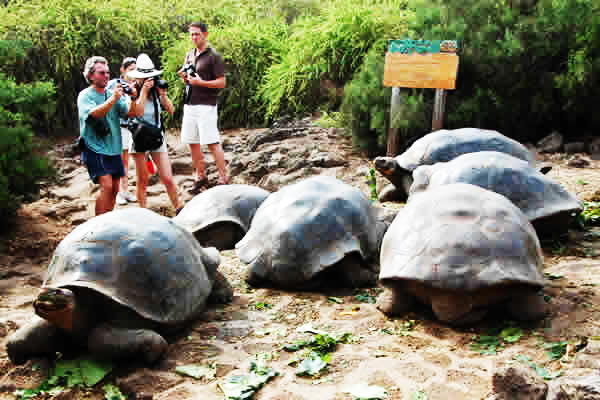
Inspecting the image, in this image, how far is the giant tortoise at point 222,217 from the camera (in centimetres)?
457

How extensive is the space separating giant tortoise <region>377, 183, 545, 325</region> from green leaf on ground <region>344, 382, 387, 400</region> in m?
0.63

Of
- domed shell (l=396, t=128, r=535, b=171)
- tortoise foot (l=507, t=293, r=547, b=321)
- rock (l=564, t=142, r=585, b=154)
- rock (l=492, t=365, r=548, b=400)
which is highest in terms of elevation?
domed shell (l=396, t=128, r=535, b=171)

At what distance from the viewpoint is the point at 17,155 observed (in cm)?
581

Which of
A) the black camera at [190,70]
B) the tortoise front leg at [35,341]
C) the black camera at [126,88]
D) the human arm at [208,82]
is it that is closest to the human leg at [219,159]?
the human arm at [208,82]

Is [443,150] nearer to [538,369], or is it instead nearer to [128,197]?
[538,369]

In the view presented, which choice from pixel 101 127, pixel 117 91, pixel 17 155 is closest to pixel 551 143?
pixel 117 91

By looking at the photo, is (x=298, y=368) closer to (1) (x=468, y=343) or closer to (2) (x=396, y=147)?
(1) (x=468, y=343)

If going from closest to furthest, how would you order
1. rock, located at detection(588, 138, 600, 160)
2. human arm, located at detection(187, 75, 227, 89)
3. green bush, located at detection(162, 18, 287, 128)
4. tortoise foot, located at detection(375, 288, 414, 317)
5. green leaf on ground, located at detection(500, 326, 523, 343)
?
green leaf on ground, located at detection(500, 326, 523, 343) < tortoise foot, located at detection(375, 288, 414, 317) < rock, located at detection(588, 138, 600, 160) < human arm, located at detection(187, 75, 227, 89) < green bush, located at detection(162, 18, 287, 128)

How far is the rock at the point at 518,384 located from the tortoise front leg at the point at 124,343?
154cm

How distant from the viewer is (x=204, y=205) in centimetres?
471

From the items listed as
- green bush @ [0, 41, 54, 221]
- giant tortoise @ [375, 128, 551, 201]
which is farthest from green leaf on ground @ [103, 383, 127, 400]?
green bush @ [0, 41, 54, 221]

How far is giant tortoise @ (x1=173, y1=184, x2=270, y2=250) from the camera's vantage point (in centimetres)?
457

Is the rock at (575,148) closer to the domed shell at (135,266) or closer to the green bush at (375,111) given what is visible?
the green bush at (375,111)

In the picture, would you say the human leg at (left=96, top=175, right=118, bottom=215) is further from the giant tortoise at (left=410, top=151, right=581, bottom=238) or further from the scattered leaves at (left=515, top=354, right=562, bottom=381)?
the scattered leaves at (left=515, top=354, right=562, bottom=381)
